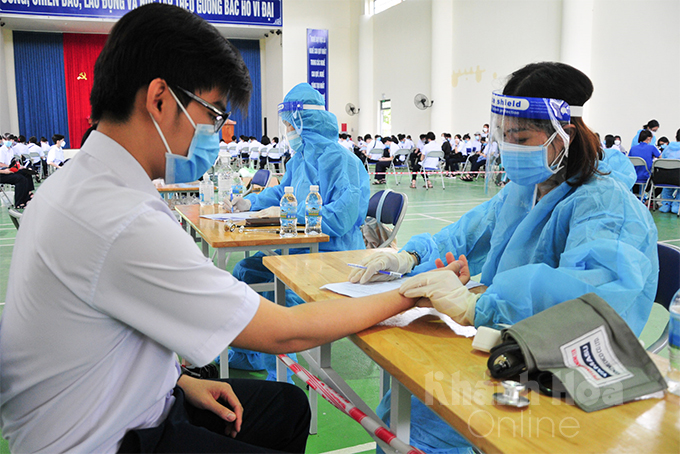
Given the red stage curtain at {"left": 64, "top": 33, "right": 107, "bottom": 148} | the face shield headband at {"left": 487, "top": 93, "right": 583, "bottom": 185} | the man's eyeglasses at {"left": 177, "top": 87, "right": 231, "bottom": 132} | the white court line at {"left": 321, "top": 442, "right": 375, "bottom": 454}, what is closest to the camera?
the man's eyeglasses at {"left": 177, "top": 87, "right": 231, "bottom": 132}

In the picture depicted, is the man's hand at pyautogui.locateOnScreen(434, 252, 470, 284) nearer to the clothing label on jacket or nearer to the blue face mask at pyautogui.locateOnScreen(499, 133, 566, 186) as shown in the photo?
the blue face mask at pyautogui.locateOnScreen(499, 133, 566, 186)

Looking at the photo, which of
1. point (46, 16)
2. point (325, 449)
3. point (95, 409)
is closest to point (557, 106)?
point (95, 409)

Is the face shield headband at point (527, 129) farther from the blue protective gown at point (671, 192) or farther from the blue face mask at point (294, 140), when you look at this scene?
the blue protective gown at point (671, 192)

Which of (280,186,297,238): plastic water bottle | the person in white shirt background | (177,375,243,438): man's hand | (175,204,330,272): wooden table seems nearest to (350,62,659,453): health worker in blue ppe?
(177,375,243,438): man's hand

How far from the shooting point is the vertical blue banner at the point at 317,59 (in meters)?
19.1

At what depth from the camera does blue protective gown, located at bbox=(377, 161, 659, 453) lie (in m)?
1.11

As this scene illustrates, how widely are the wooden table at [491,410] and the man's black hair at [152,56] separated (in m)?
0.65

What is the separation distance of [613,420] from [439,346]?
1.21 feet

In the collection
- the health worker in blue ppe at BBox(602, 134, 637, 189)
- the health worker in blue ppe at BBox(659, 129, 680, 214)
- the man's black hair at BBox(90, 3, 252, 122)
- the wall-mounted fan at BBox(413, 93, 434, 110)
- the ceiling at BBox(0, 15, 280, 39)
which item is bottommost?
the health worker in blue ppe at BBox(659, 129, 680, 214)

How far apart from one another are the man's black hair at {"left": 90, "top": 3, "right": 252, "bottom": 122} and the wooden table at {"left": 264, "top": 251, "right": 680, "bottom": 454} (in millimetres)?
654

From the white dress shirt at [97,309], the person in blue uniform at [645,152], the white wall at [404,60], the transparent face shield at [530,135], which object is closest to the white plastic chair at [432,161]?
the white wall at [404,60]

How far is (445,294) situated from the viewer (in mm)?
1212

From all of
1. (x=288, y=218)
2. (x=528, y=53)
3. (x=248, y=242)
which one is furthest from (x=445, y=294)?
(x=528, y=53)

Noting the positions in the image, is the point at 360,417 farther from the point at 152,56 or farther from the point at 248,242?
the point at 248,242
